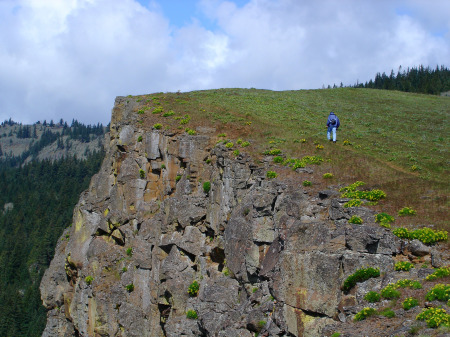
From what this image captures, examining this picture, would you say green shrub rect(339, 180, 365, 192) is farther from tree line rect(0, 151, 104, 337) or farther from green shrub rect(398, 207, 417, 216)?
tree line rect(0, 151, 104, 337)

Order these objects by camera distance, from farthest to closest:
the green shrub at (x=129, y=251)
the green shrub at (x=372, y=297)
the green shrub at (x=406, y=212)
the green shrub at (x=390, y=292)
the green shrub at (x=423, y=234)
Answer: the green shrub at (x=129, y=251) → the green shrub at (x=406, y=212) → the green shrub at (x=423, y=234) → the green shrub at (x=372, y=297) → the green shrub at (x=390, y=292)

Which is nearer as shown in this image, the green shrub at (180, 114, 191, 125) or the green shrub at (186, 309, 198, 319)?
the green shrub at (186, 309, 198, 319)

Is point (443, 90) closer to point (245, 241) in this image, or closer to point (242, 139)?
point (242, 139)

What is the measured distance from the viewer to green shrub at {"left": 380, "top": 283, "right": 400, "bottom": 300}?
16542 mm

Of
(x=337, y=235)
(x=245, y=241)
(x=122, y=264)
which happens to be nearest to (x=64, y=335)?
(x=122, y=264)

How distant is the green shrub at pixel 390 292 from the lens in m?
16.5

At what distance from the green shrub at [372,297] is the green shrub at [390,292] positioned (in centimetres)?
22

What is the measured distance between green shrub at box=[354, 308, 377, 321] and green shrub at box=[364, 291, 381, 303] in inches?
23.5

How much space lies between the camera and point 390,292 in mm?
16703

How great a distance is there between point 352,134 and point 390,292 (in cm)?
3028

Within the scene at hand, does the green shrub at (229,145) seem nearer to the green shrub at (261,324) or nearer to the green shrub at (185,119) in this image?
the green shrub at (185,119)

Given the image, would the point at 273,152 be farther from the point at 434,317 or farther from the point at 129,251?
the point at 434,317

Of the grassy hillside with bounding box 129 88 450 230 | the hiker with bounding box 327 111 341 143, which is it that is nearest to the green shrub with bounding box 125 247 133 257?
the grassy hillside with bounding box 129 88 450 230

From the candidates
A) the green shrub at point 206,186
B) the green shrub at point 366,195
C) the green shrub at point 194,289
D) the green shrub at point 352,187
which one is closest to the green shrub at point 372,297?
the green shrub at point 366,195
